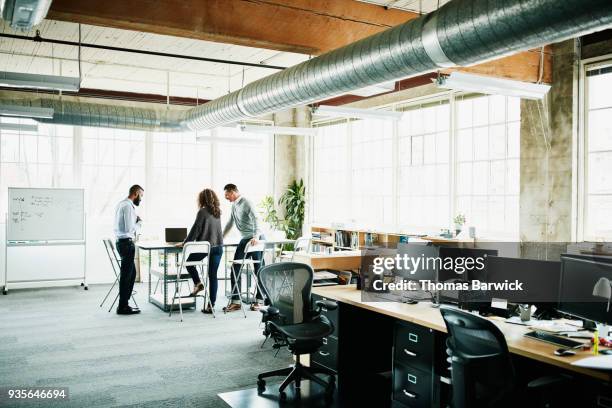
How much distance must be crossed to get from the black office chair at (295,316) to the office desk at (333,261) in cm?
98

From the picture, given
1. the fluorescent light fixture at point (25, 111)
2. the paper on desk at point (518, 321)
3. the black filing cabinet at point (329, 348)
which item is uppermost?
the fluorescent light fixture at point (25, 111)

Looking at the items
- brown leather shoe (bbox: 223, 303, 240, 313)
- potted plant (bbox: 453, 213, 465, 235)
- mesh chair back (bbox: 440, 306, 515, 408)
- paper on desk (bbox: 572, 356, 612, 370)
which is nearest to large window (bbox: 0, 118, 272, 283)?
brown leather shoe (bbox: 223, 303, 240, 313)

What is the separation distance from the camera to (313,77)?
5.30 m

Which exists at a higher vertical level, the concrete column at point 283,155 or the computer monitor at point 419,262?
the concrete column at point 283,155

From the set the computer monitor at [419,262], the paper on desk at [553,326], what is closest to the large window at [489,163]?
the computer monitor at [419,262]

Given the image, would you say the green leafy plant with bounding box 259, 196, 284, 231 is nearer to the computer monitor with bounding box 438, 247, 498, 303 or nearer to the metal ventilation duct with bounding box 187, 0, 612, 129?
the metal ventilation duct with bounding box 187, 0, 612, 129

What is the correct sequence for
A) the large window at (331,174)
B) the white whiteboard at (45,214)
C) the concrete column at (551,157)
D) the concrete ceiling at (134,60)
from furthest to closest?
the large window at (331,174) → the white whiteboard at (45,214) → the concrete ceiling at (134,60) → the concrete column at (551,157)

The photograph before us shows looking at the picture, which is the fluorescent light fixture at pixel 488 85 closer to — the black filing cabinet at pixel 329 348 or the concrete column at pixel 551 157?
the concrete column at pixel 551 157

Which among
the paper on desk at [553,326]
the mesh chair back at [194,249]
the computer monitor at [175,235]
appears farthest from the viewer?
the computer monitor at [175,235]

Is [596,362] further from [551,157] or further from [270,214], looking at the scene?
[270,214]

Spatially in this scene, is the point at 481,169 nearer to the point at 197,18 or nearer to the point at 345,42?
the point at 345,42

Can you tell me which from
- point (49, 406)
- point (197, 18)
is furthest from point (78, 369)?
point (197, 18)

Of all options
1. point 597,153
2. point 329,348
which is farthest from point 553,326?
point 597,153

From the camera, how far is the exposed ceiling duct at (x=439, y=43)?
9.97ft
